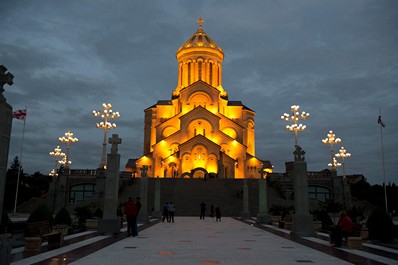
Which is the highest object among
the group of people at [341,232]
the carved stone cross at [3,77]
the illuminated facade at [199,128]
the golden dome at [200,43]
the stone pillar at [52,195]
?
the golden dome at [200,43]

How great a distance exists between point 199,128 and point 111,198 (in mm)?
37355

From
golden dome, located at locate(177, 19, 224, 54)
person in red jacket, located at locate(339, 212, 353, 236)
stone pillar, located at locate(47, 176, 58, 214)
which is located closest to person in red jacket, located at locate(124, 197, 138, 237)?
person in red jacket, located at locate(339, 212, 353, 236)

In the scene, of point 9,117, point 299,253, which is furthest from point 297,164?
point 9,117

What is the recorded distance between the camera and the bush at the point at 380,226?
1303cm

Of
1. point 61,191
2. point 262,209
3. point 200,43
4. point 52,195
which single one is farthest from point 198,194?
point 200,43

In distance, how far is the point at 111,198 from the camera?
14984mm

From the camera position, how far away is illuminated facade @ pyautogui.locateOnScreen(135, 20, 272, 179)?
46.4m

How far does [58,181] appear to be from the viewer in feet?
133

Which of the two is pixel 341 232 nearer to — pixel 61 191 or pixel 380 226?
pixel 380 226

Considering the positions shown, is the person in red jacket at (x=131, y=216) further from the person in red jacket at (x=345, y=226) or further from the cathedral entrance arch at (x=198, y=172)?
the cathedral entrance arch at (x=198, y=172)

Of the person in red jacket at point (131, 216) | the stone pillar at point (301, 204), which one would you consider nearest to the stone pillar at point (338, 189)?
the stone pillar at point (301, 204)

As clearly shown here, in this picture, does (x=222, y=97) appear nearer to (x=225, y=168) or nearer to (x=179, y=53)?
(x=179, y=53)

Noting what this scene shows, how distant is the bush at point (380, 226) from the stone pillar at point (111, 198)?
31.1 ft

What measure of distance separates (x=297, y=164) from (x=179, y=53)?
47.4 metres
